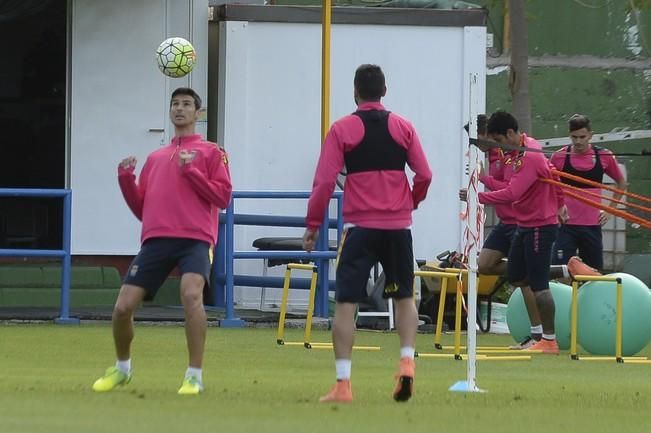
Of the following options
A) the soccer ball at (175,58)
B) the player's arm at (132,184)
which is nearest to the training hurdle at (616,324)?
the soccer ball at (175,58)

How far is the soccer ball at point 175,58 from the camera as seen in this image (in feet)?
44.9

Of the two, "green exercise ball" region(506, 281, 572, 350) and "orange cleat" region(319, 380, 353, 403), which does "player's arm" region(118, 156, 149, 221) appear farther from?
"green exercise ball" region(506, 281, 572, 350)

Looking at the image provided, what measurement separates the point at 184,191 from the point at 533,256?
5037 mm

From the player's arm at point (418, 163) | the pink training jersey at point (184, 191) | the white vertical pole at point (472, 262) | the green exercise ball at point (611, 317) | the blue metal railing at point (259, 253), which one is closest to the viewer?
the player's arm at point (418, 163)

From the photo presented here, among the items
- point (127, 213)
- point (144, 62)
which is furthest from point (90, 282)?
point (144, 62)

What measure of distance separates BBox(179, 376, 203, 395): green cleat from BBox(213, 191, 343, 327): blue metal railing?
6.29 m

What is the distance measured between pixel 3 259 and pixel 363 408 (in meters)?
9.42

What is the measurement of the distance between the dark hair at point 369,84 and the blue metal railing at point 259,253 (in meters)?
6.14

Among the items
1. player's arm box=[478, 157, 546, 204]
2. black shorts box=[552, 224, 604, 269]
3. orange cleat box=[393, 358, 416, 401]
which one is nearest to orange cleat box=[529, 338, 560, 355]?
player's arm box=[478, 157, 546, 204]

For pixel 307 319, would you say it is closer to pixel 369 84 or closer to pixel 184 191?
pixel 184 191

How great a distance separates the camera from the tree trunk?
1908 cm

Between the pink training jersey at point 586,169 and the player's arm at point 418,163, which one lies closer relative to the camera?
the player's arm at point 418,163

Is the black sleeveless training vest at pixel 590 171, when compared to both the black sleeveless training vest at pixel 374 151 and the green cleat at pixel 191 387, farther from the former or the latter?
the green cleat at pixel 191 387

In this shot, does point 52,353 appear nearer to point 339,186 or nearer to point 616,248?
point 339,186
